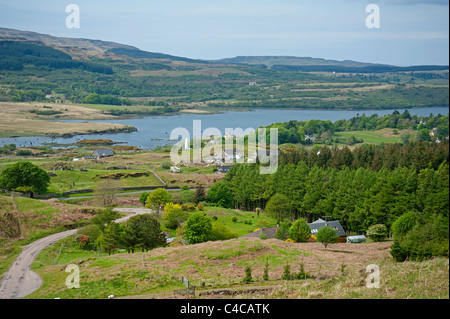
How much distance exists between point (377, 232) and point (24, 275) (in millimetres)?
26859

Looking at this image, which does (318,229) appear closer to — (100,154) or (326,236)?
(326,236)

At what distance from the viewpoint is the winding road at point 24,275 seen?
2305 cm

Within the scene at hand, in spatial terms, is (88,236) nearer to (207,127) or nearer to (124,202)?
(124,202)

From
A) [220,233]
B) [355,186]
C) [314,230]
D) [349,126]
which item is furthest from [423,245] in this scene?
[349,126]

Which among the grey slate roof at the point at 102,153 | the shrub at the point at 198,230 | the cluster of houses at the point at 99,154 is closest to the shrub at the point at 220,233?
the shrub at the point at 198,230

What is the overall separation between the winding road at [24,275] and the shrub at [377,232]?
2545 centimetres

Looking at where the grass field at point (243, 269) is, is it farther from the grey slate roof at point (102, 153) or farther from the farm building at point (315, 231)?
the grey slate roof at point (102, 153)

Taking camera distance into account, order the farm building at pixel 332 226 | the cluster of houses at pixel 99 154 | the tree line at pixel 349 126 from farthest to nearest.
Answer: the tree line at pixel 349 126, the cluster of houses at pixel 99 154, the farm building at pixel 332 226

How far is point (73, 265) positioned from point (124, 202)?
1084 inches

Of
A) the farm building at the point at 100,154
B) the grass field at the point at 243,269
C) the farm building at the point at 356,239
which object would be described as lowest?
the farm building at the point at 356,239

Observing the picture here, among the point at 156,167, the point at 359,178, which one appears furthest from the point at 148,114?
the point at 359,178

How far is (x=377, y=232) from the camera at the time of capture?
125 ft

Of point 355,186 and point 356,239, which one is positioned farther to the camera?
point 355,186

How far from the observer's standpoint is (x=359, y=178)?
147ft
